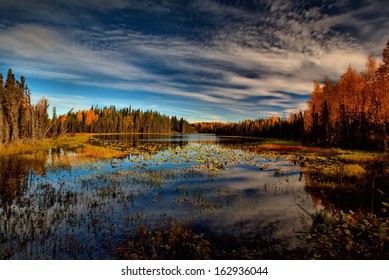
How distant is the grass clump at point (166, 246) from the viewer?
261 inches

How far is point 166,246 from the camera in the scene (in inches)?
267

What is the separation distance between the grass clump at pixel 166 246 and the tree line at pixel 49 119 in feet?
104

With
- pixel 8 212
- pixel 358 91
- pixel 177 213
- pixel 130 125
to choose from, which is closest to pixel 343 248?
pixel 177 213

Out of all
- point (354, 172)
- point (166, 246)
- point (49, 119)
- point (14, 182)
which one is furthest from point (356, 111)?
point (49, 119)

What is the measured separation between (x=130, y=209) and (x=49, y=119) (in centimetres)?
8046

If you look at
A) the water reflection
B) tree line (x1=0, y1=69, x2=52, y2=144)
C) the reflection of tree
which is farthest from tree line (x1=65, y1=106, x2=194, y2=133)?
the reflection of tree

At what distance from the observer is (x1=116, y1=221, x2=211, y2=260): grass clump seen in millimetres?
6617

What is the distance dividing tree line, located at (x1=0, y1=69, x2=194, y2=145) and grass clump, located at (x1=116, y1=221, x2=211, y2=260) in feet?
104

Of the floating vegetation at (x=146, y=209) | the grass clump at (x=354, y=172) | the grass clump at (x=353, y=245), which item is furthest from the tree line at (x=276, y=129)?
the grass clump at (x=353, y=245)

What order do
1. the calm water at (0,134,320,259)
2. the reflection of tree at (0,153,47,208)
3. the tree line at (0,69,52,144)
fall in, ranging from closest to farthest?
the calm water at (0,134,320,259) → the reflection of tree at (0,153,47,208) → the tree line at (0,69,52,144)

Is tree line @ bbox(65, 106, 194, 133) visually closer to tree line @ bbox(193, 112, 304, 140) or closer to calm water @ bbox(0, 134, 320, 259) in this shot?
tree line @ bbox(193, 112, 304, 140)

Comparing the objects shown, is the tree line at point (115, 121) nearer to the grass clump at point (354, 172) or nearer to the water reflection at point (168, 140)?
the water reflection at point (168, 140)

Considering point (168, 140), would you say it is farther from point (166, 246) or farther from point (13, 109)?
point (166, 246)
